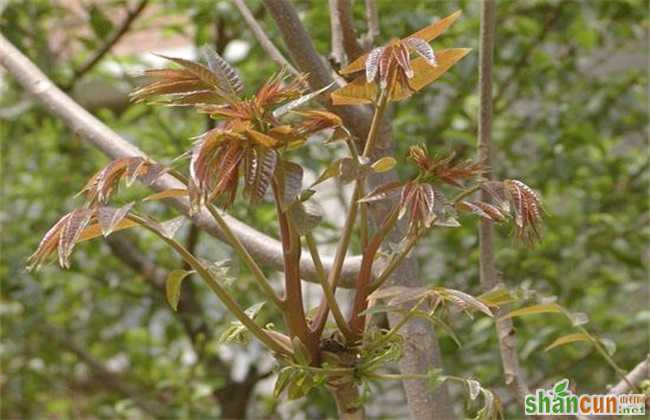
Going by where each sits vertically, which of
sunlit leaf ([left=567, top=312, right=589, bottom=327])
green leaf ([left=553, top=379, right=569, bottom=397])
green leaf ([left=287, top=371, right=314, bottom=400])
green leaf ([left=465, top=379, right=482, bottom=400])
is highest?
green leaf ([left=287, top=371, right=314, bottom=400])

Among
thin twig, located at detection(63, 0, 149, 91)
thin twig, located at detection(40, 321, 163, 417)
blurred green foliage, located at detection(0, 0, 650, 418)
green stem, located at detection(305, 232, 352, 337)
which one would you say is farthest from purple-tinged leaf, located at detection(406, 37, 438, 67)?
thin twig, located at detection(40, 321, 163, 417)

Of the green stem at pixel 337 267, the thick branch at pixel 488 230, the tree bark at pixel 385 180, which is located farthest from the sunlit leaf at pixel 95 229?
the thick branch at pixel 488 230

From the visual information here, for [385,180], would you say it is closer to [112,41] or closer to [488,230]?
[488,230]

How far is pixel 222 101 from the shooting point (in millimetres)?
563

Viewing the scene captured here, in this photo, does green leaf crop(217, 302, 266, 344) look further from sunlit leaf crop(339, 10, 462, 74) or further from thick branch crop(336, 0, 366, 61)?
thick branch crop(336, 0, 366, 61)

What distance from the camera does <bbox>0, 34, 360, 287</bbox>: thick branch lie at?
85 centimetres

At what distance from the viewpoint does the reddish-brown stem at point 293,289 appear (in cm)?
59

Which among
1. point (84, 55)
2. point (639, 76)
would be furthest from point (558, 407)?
point (84, 55)

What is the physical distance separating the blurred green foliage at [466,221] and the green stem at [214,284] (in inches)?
33.5

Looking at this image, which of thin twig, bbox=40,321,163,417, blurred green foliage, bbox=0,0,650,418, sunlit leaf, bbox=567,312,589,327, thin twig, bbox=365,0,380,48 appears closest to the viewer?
sunlit leaf, bbox=567,312,589,327

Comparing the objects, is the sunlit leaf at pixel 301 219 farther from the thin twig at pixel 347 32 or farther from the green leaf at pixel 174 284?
the thin twig at pixel 347 32

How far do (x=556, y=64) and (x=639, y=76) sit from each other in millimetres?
190

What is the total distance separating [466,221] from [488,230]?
755 mm

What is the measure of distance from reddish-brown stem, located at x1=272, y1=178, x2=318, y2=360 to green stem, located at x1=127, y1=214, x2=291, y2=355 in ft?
0.06
